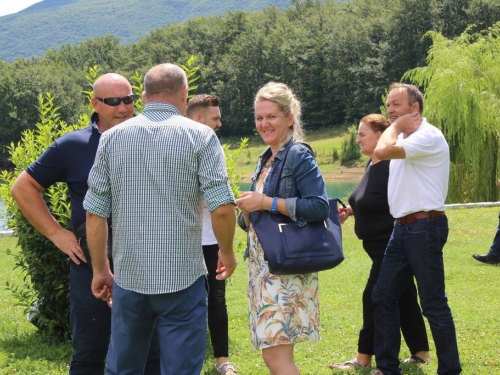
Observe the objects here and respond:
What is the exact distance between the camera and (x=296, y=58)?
10231 centimetres

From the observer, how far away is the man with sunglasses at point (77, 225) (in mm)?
4258

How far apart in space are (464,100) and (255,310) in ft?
63.3

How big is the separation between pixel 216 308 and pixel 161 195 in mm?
2299

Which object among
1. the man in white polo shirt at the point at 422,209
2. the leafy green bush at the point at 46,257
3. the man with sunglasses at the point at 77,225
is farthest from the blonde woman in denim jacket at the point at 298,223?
the leafy green bush at the point at 46,257

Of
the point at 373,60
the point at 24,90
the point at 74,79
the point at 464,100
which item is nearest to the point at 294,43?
the point at 373,60

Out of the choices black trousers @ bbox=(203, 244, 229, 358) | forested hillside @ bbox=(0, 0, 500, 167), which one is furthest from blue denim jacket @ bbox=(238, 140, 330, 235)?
forested hillside @ bbox=(0, 0, 500, 167)

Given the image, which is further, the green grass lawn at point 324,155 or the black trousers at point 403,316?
the green grass lawn at point 324,155

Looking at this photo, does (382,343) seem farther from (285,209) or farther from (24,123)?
(24,123)

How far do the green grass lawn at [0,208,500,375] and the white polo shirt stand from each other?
1514 millimetres

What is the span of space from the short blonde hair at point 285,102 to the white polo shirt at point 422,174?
0.92 meters

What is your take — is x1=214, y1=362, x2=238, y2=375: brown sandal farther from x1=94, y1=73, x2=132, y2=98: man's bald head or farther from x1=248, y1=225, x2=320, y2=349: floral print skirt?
x1=94, y1=73, x2=132, y2=98: man's bald head

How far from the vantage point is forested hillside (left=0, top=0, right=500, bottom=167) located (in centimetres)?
8669

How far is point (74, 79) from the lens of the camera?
102 metres

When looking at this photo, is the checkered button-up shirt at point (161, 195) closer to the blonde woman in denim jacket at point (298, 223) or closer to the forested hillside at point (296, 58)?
the blonde woman in denim jacket at point (298, 223)
